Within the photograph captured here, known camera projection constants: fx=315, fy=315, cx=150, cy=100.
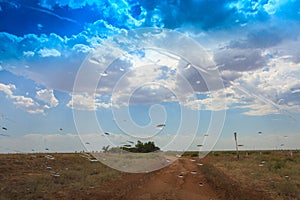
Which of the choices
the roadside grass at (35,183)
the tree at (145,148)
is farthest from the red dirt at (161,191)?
the tree at (145,148)

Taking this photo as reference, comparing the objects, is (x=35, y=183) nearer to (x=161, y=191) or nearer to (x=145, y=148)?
(x=161, y=191)

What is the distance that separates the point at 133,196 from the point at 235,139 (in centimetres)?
3197

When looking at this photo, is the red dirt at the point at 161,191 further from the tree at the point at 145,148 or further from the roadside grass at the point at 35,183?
the tree at the point at 145,148

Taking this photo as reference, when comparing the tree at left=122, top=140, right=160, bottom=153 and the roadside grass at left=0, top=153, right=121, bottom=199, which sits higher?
the tree at left=122, top=140, right=160, bottom=153

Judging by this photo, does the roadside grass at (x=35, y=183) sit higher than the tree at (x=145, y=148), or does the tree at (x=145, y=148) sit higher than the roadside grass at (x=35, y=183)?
the tree at (x=145, y=148)

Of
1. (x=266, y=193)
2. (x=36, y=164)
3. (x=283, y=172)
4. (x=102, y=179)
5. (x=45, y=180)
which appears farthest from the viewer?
(x=36, y=164)

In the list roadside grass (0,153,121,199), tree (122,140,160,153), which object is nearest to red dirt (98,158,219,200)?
roadside grass (0,153,121,199)

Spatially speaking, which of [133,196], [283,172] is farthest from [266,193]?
[283,172]

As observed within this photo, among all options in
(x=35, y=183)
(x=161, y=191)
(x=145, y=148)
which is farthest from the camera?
(x=145, y=148)

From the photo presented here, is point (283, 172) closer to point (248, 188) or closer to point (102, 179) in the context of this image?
point (248, 188)

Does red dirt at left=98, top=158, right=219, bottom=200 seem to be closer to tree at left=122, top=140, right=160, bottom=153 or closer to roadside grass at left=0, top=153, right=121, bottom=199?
roadside grass at left=0, top=153, right=121, bottom=199

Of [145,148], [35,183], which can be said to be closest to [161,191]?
[35,183]

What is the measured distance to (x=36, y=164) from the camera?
80.3ft

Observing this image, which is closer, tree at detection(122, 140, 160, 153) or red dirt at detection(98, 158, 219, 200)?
red dirt at detection(98, 158, 219, 200)
